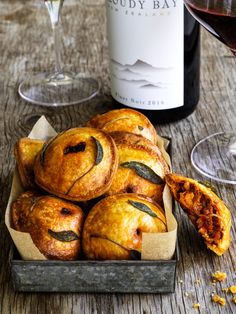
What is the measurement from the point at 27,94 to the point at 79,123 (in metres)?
0.15

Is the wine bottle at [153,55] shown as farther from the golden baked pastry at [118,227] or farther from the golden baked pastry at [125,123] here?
the golden baked pastry at [118,227]

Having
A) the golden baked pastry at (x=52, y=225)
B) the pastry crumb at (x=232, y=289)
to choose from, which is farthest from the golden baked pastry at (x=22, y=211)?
the pastry crumb at (x=232, y=289)

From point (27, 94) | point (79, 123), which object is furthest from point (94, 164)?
point (27, 94)

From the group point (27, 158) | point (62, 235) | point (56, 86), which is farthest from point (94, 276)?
point (56, 86)

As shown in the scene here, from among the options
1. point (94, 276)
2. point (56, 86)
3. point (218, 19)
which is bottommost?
point (56, 86)

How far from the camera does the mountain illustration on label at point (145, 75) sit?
106 centimetres

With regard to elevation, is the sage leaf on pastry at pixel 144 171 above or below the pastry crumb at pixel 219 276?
above

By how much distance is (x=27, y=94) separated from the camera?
1269mm

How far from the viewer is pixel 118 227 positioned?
71 cm

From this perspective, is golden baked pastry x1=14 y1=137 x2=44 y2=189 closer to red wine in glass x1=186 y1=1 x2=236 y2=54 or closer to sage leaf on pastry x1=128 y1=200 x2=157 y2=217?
sage leaf on pastry x1=128 y1=200 x2=157 y2=217

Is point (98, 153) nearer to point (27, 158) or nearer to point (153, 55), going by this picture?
point (27, 158)

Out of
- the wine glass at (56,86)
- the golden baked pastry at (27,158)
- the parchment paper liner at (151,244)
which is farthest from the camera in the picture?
the wine glass at (56,86)

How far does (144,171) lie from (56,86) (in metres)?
0.55

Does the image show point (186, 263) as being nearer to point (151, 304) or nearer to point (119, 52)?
point (151, 304)
